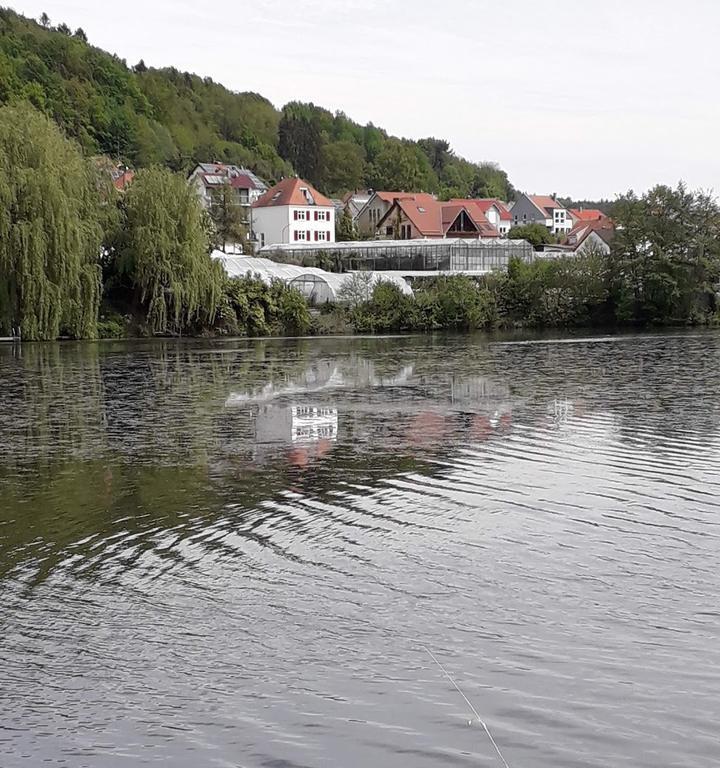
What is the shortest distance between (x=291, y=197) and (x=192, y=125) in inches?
2897

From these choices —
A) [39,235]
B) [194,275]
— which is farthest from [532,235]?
[39,235]

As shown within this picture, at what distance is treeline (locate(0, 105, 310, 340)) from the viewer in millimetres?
44188

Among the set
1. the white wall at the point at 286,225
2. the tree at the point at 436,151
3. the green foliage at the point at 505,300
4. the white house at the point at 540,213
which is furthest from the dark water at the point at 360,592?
the tree at the point at 436,151

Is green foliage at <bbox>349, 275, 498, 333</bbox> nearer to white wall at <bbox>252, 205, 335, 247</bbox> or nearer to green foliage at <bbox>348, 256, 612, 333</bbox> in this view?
green foliage at <bbox>348, 256, 612, 333</bbox>

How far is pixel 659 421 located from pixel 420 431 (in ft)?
15.3

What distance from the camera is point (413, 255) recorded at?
242ft

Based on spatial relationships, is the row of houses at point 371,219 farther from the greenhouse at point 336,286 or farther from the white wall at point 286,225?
the greenhouse at point 336,286

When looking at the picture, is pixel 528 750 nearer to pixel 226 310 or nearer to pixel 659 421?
pixel 659 421

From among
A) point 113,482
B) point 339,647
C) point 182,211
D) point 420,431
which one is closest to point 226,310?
point 182,211

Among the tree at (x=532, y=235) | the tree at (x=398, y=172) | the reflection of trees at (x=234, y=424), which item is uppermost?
the tree at (x=398, y=172)

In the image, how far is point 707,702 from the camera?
6027 millimetres

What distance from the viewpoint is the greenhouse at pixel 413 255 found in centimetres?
7300

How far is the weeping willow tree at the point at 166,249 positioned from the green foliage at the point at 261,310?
502cm

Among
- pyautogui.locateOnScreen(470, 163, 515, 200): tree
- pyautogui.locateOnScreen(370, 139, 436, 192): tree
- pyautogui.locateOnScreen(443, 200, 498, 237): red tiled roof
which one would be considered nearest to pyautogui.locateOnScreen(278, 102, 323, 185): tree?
pyautogui.locateOnScreen(370, 139, 436, 192): tree
